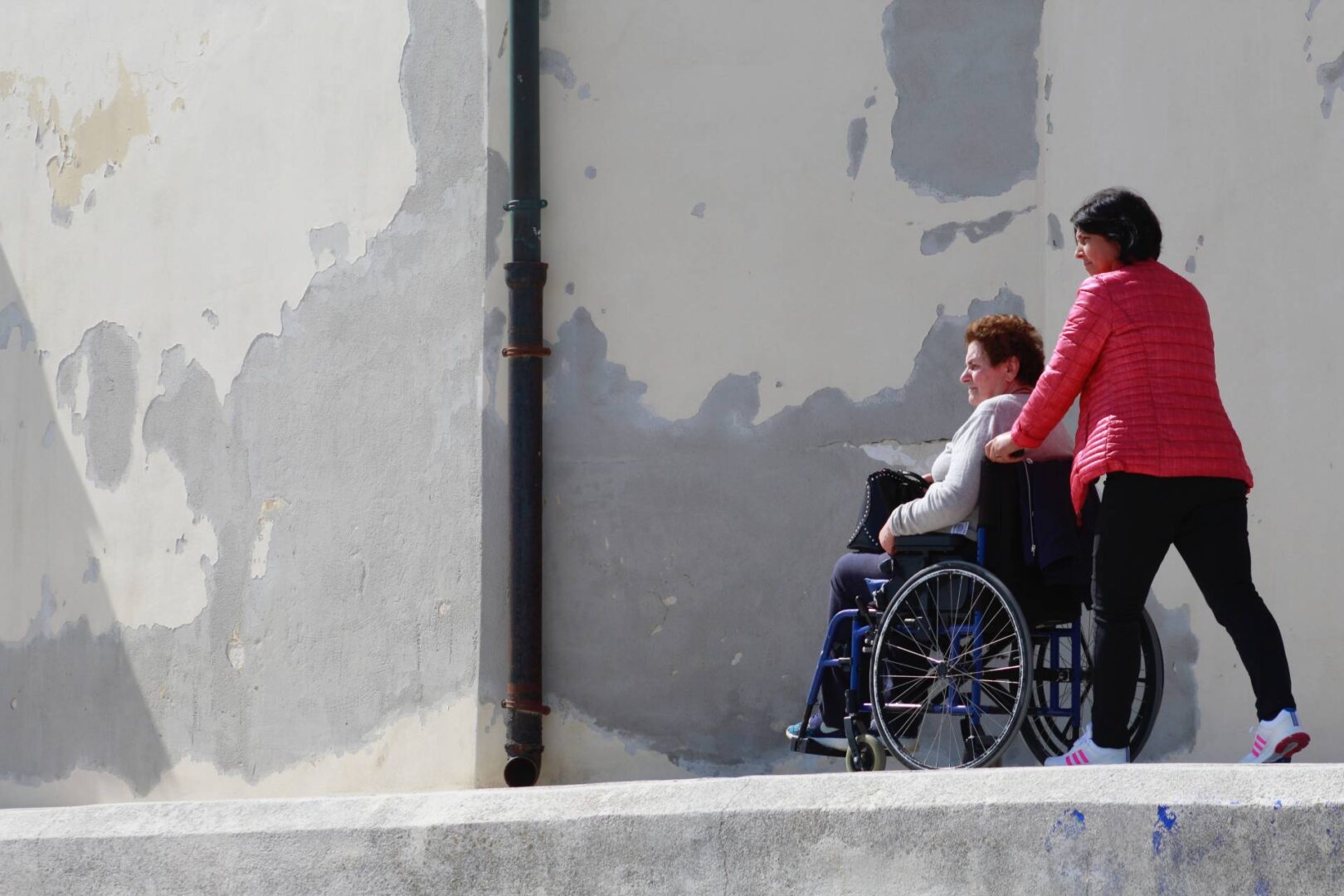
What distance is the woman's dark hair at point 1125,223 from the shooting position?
13.9ft

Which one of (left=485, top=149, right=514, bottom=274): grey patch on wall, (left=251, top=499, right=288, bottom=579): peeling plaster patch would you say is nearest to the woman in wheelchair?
(left=485, top=149, right=514, bottom=274): grey patch on wall

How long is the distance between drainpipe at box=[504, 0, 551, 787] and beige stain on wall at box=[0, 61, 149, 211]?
2036mm

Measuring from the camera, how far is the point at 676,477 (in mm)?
5688

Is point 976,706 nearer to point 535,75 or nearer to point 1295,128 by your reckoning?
point 1295,128

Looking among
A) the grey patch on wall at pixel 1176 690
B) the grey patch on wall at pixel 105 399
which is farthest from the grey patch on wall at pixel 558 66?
the grey patch on wall at pixel 1176 690

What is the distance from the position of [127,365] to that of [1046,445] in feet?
13.2

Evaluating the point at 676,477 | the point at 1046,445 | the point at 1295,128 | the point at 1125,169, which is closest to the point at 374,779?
the point at 676,477

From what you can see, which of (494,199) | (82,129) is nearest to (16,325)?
(82,129)

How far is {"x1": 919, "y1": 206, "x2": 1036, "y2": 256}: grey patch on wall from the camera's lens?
5457 mm

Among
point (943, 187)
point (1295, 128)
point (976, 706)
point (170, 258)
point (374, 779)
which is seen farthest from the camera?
point (170, 258)

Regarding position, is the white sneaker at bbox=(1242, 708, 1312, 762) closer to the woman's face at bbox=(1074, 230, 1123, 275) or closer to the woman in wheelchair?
the woman in wheelchair

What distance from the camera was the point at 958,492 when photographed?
447 cm

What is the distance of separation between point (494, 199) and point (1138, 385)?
8.26 feet

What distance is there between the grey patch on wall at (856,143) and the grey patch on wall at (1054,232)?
0.64m
